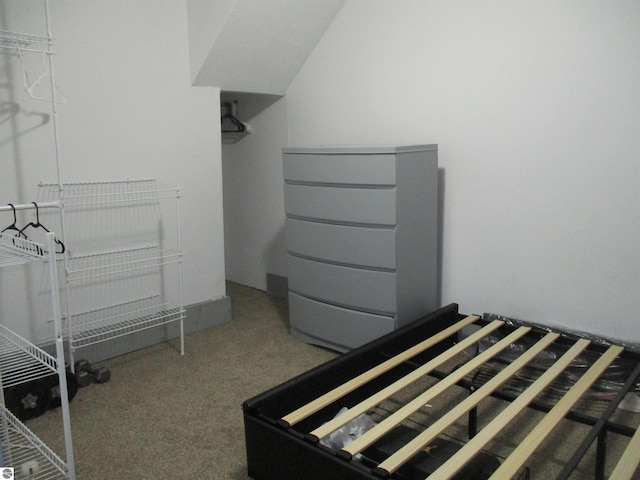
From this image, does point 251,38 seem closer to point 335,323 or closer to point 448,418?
point 335,323

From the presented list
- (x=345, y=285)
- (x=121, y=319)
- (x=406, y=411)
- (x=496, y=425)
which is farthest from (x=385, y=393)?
(x=121, y=319)

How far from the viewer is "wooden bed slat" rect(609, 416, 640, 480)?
4.47ft

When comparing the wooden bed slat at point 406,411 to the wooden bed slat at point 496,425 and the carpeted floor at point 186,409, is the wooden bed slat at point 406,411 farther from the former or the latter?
the carpeted floor at point 186,409

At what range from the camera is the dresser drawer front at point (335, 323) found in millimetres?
2516

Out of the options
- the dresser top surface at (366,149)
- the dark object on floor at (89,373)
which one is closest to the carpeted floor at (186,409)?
the dark object on floor at (89,373)

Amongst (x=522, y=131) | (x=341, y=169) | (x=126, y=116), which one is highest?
(x=126, y=116)

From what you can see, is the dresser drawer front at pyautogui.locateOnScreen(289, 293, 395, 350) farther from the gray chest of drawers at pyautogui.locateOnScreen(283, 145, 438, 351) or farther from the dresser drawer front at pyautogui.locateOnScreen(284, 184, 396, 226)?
the dresser drawer front at pyautogui.locateOnScreen(284, 184, 396, 226)

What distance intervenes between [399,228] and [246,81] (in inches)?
55.5

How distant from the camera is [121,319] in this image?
2797 mm

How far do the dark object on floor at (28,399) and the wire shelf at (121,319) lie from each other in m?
0.31

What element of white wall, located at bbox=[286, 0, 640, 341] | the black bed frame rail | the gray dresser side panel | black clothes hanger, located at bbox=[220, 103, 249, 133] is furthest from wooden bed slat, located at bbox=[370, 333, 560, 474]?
black clothes hanger, located at bbox=[220, 103, 249, 133]

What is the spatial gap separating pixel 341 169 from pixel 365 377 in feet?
3.33

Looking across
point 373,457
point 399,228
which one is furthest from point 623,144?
point 373,457

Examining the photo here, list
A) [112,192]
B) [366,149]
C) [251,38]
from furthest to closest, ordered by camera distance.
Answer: [251,38] → [112,192] → [366,149]
